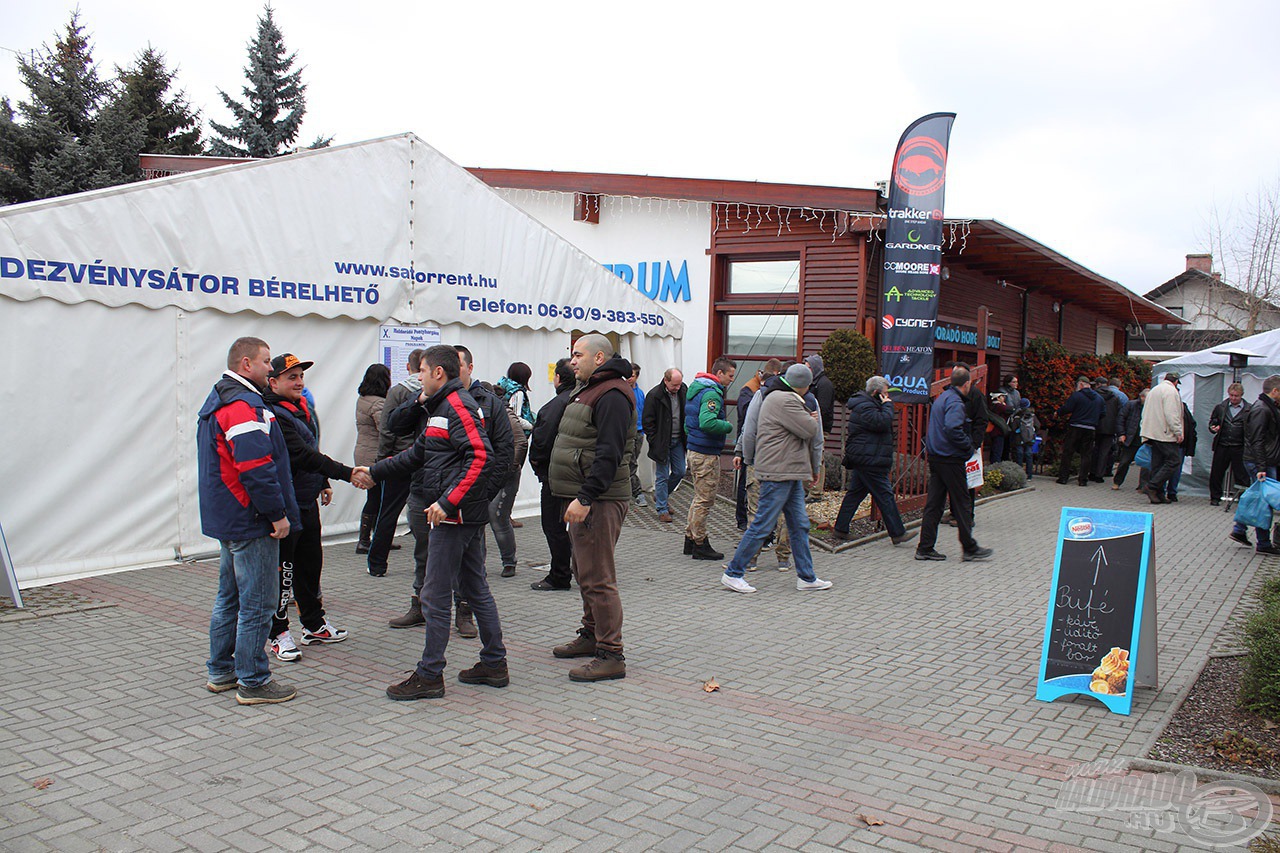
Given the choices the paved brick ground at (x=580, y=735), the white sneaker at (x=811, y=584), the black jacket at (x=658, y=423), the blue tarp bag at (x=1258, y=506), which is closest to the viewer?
the paved brick ground at (x=580, y=735)

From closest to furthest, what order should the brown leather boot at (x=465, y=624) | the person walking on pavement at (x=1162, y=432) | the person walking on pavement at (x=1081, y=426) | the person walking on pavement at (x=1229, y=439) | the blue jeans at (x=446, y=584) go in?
1. the blue jeans at (x=446, y=584)
2. the brown leather boot at (x=465, y=624)
3. the person walking on pavement at (x=1229, y=439)
4. the person walking on pavement at (x=1162, y=432)
5. the person walking on pavement at (x=1081, y=426)

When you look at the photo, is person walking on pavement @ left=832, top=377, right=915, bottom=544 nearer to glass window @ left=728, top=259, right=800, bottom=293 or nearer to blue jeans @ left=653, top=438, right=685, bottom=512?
blue jeans @ left=653, top=438, right=685, bottom=512

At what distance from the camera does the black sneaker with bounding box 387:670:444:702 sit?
5125 mm

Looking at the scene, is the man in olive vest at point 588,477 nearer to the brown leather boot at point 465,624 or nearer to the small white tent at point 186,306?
the brown leather boot at point 465,624

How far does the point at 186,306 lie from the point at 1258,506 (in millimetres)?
11046

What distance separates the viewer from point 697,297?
1625 centimetres

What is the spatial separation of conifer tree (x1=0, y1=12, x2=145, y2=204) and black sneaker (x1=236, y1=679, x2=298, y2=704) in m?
21.6

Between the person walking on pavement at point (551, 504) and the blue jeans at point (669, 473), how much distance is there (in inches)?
138

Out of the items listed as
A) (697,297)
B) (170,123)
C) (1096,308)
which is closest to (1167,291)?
(1096,308)

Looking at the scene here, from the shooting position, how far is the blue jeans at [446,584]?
5109 mm

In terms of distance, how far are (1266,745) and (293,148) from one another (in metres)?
30.8

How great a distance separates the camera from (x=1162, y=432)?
14484 mm

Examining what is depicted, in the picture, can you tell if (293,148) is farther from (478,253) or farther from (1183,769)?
(1183,769)

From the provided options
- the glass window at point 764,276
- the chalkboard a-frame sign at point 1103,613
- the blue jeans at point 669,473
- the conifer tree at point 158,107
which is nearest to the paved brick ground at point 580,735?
the chalkboard a-frame sign at point 1103,613
